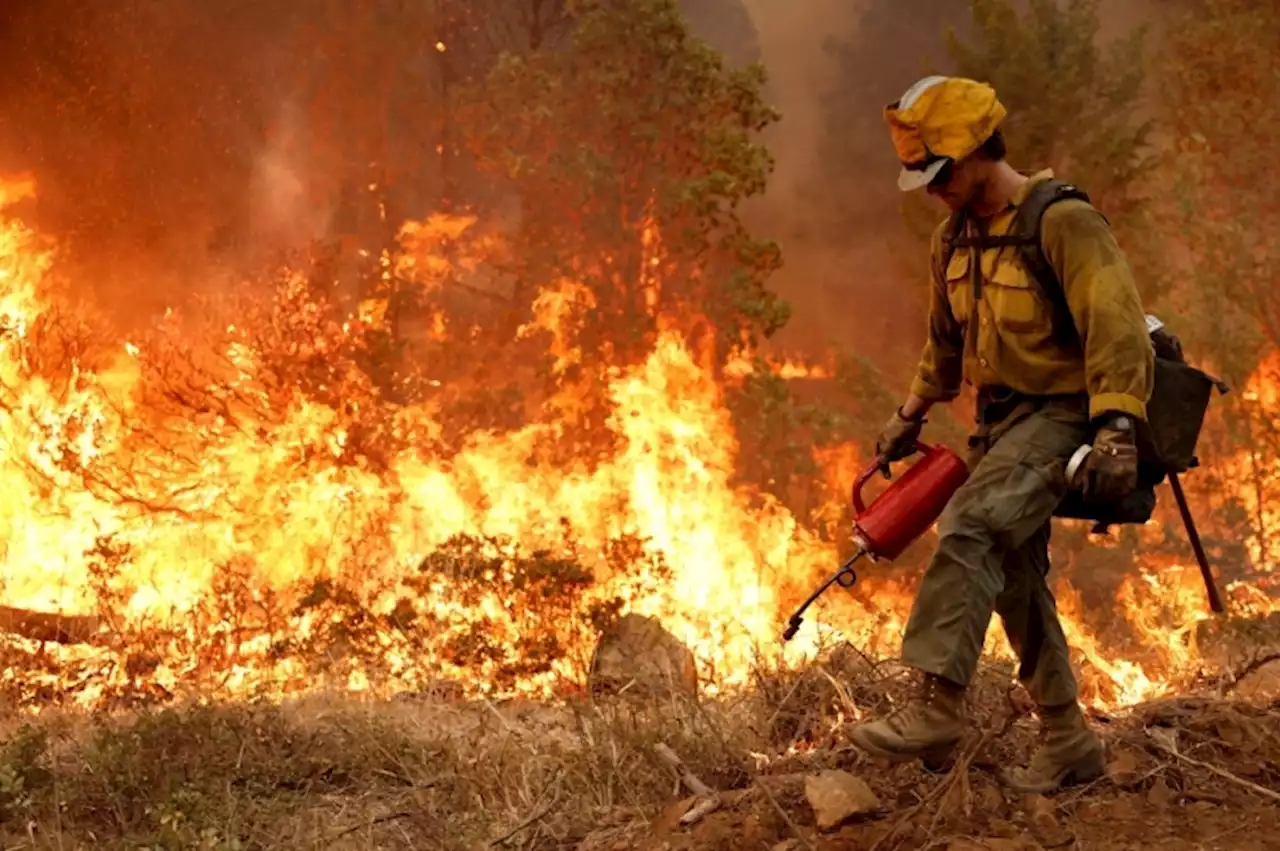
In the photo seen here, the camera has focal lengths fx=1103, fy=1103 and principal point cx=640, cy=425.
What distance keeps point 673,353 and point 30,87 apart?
7.27 meters

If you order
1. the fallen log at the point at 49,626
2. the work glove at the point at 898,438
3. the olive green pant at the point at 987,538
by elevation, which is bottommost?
the olive green pant at the point at 987,538

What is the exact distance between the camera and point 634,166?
13.1 metres

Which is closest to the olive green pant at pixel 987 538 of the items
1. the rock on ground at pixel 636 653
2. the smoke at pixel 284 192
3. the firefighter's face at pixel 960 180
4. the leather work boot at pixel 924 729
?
the leather work boot at pixel 924 729

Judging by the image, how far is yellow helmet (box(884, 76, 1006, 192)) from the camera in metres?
3.25

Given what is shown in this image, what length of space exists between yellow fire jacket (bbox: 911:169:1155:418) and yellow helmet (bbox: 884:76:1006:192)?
0.79 ft

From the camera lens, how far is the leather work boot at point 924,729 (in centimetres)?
317

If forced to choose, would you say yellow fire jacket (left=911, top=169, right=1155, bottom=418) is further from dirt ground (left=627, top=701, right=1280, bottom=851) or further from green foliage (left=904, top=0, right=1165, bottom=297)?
green foliage (left=904, top=0, right=1165, bottom=297)

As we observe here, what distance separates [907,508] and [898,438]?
1.48ft

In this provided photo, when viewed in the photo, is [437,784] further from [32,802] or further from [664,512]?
[664,512]

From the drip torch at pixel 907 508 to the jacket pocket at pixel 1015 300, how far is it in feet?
1.53

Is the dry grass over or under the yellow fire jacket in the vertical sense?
under

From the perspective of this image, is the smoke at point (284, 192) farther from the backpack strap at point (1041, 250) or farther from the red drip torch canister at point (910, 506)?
the backpack strap at point (1041, 250)

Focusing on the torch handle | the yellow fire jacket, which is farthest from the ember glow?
the yellow fire jacket

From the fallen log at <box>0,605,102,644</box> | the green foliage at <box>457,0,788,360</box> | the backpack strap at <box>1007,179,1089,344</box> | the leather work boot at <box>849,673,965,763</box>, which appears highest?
the green foliage at <box>457,0,788,360</box>
